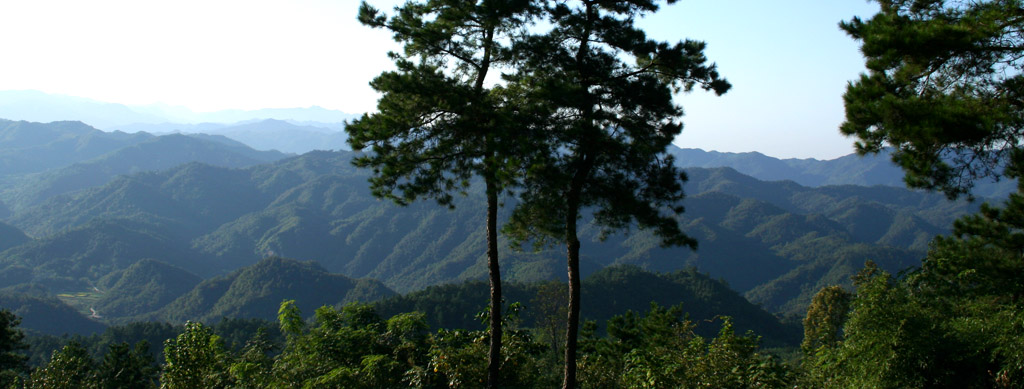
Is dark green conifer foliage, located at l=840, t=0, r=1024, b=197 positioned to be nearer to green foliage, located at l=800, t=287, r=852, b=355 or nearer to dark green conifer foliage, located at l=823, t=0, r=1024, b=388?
dark green conifer foliage, located at l=823, t=0, r=1024, b=388

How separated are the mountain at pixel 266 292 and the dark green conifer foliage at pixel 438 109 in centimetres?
11957

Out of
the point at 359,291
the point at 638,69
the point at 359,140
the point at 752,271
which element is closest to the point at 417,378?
the point at 359,140

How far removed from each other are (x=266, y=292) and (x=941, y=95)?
141 metres

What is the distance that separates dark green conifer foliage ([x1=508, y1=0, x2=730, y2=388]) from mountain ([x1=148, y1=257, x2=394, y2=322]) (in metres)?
120

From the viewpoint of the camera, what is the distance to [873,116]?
759 cm

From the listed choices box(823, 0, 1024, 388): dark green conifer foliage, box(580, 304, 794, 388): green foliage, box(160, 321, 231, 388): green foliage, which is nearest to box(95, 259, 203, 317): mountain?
box(160, 321, 231, 388): green foliage

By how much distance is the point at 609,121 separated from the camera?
9.22 meters

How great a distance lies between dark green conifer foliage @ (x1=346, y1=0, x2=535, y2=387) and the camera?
8.83 meters

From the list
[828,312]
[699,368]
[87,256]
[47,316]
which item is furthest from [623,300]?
[87,256]

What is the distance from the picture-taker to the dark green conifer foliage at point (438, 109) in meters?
8.83

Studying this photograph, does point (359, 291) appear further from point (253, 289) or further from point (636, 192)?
point (636, 192)

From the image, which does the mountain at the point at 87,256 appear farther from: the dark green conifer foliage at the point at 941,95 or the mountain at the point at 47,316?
the dark green conifer foliage at the point at 941,95

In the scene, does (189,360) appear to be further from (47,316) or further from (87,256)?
(87,256)

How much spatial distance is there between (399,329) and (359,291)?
122 m
